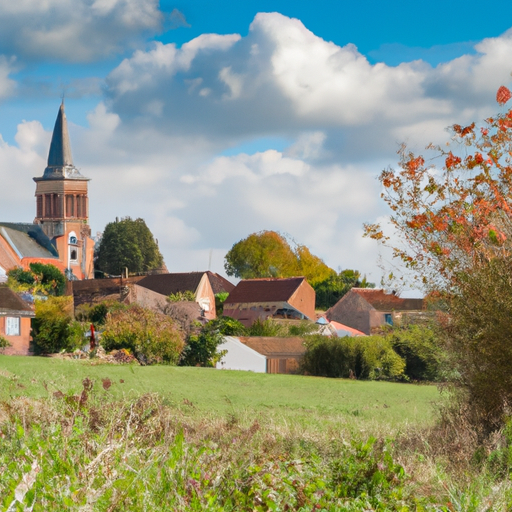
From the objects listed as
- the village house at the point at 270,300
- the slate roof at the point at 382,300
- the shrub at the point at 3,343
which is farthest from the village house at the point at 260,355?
the village house at the point at 270,300

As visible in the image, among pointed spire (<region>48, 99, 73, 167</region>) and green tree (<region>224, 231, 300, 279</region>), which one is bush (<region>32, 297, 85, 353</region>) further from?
pointed spire (<region>48, 99, 73, 167</region>)

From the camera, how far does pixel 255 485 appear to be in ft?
22.7

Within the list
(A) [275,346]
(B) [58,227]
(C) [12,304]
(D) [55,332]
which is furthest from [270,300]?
(B) [58,227]

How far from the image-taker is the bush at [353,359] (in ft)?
115

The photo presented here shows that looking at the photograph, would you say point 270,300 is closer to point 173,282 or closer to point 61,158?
point 173,282

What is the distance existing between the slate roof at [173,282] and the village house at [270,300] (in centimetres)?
368

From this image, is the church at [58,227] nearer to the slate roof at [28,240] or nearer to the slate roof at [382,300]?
the slate roof at [28,240]

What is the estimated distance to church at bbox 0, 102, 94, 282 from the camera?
88.5 meters

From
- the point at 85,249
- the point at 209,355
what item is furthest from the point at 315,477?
the point at 85,249

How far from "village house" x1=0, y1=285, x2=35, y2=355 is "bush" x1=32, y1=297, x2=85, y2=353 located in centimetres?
49

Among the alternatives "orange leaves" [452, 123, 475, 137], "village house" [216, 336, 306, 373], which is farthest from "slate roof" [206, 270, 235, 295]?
"orange leaves" [452, 123, 475, 137]

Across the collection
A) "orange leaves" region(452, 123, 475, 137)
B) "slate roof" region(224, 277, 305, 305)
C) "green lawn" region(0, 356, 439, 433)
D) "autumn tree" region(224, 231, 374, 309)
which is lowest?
"green lawn" region(0, 356, 439, 433)

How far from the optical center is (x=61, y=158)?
112 m

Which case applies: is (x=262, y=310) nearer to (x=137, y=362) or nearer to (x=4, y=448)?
(x=137, y=362)
